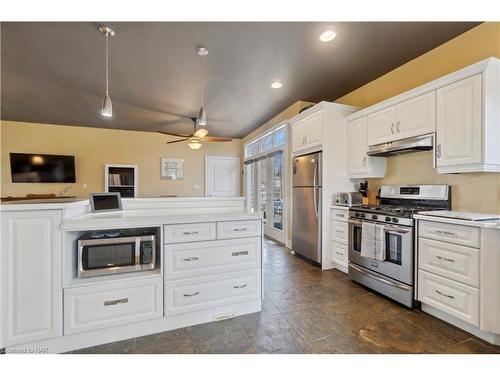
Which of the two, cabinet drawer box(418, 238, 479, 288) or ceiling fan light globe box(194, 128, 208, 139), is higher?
ceiling fan light globe box(194, 128, 208, 139)

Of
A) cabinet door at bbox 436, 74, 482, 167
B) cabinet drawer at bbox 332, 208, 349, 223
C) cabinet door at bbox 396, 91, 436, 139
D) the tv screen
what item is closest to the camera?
cabinet door at bbox 436, 74, 482, 167

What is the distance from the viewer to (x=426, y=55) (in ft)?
8.75

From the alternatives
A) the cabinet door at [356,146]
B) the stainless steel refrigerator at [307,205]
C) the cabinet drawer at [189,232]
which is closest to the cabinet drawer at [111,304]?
the cabinet drawer at [189,232]

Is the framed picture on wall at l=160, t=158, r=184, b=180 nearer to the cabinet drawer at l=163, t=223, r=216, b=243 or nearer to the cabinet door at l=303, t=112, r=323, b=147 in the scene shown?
the cabinet door at l=303, t=112, r=323, b=147

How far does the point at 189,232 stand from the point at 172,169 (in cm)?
511

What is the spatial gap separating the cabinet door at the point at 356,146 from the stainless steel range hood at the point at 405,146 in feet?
0.51

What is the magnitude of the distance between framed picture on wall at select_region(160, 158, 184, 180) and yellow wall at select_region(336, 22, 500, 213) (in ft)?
16.8

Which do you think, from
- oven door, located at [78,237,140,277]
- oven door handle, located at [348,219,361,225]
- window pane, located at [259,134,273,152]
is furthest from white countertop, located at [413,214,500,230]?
window pane, located at [259,134,273,152]

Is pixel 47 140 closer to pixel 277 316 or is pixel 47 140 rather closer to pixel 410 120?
pixel 277 316

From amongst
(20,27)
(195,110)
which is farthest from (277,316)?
(195,110)

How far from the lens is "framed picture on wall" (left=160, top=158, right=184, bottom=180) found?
21.4 ft

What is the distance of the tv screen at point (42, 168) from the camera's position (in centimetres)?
525

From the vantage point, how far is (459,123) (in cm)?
209

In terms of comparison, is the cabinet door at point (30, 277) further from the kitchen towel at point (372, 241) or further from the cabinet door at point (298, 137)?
the cabinet door at point (298, 137)
